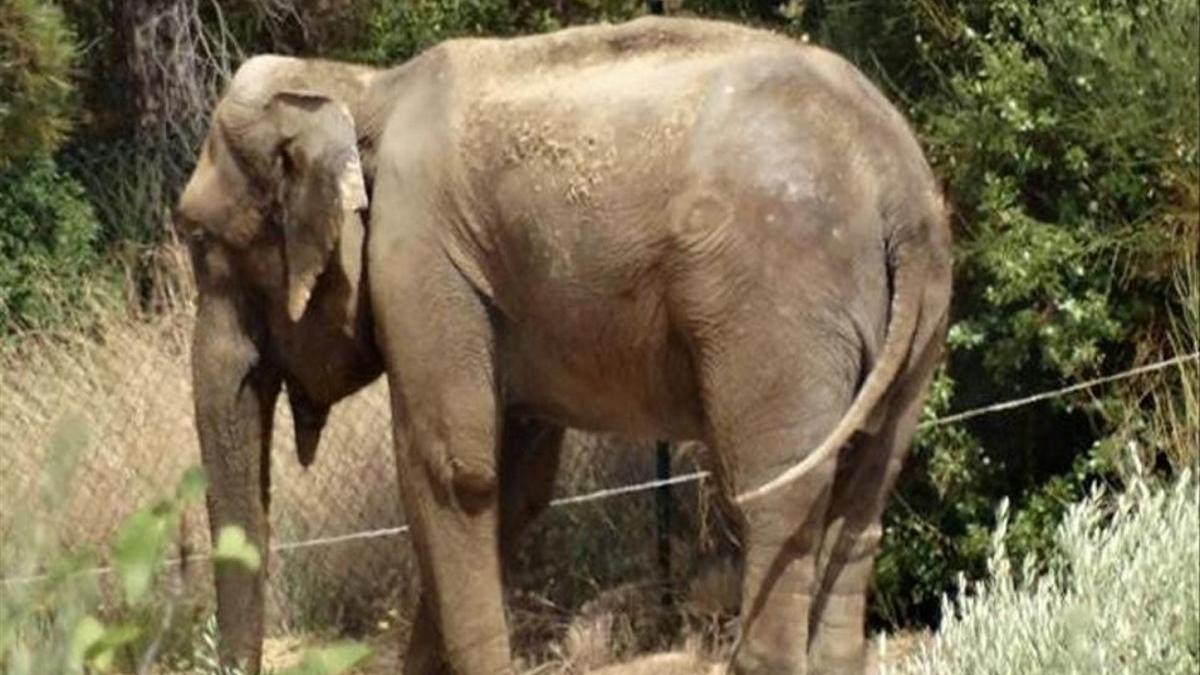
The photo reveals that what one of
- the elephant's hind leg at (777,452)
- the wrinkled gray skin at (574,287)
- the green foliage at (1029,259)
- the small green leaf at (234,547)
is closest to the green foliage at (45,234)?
the green foliage at (1029,259)

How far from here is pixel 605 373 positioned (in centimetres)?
854

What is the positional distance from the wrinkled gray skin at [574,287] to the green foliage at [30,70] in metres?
2.28

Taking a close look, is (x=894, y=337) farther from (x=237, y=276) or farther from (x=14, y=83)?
(x=14, y=83)

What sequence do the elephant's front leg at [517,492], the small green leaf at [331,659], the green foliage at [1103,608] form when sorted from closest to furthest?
the small green leaf at [331,659] < the green foliage at [1103,608] < the elephant's front leg at [517,492]

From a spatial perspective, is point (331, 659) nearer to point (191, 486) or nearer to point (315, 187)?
point (191, 486)

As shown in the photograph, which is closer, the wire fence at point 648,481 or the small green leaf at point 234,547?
the small green leaf at point 234,547

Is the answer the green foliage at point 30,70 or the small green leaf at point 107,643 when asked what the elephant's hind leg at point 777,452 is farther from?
the green foliage at point 30,70

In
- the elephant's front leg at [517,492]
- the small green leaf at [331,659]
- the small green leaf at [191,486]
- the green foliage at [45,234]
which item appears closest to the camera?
the small green leaf at [191,486]

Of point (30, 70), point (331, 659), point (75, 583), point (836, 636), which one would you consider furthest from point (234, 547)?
point (30, 70)

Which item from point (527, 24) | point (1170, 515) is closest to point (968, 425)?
point (1170, 515)

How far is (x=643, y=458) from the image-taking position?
11.9 metres

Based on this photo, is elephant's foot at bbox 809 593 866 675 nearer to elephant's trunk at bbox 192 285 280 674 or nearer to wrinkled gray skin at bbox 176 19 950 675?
wrinkled gray skin at bbox 176 19 950 675

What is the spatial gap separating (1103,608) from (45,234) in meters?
9.28

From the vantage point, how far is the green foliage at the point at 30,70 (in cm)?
1132
